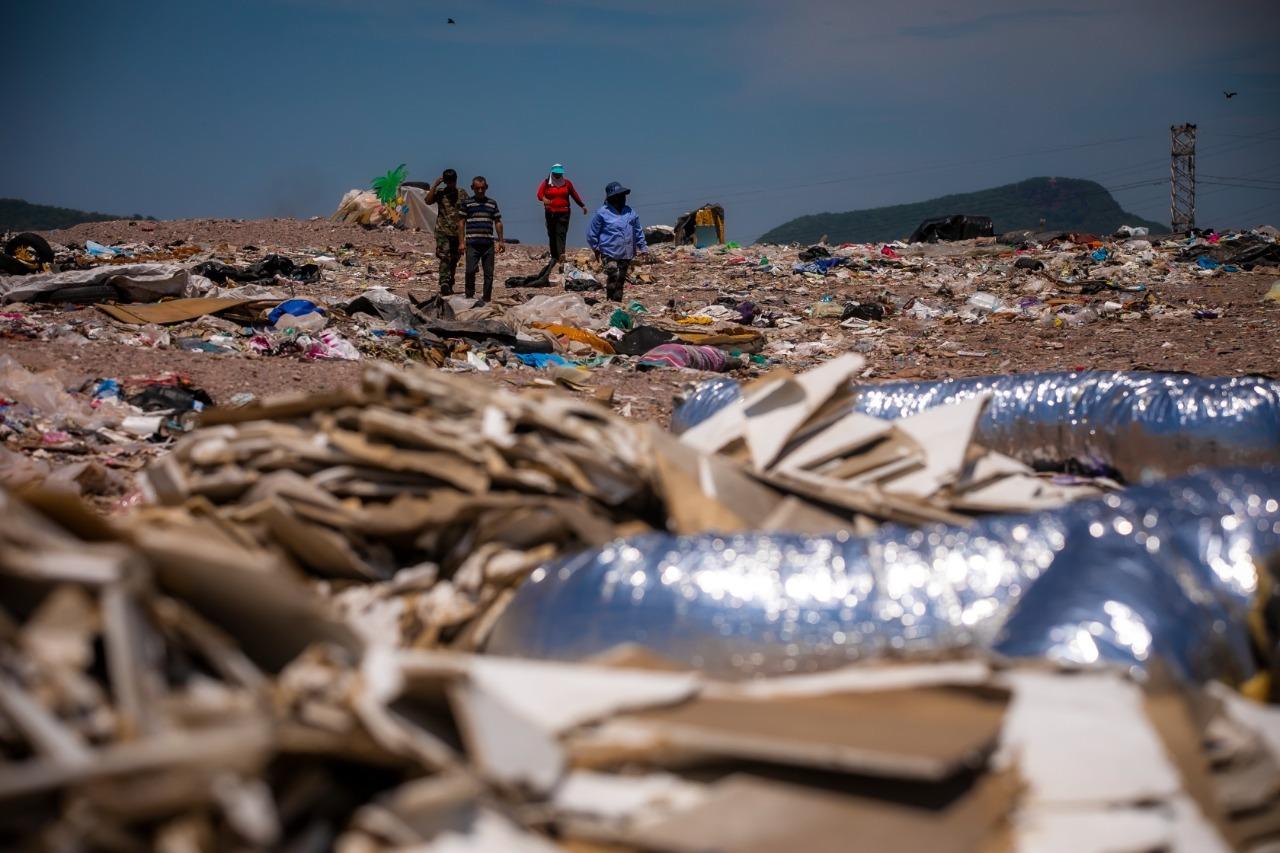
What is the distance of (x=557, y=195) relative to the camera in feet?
40.5

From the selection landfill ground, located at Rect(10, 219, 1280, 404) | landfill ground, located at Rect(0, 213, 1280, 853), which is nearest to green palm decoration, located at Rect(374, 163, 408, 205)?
landfill ground, located at Rect(10, 219, 1280, 404)

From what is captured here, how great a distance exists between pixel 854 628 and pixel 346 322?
7384mm

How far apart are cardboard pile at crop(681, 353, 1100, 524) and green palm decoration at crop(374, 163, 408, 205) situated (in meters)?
16.0

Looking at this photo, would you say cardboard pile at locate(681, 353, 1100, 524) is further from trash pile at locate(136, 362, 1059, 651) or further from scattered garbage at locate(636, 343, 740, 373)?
scattered garbage at locate(636, 343, 740, 373)

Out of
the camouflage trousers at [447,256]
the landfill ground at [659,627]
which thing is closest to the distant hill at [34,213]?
the camouflage trousers at [447,256]

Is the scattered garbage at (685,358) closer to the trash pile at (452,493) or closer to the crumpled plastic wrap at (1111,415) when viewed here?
the crumpled plastic wrap at (1111,415)

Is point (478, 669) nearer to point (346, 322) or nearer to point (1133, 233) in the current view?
point (346, 322)

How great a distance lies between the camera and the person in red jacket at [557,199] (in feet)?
40.0

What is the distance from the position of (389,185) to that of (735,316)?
9.50 m

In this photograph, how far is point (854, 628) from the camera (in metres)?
2.01

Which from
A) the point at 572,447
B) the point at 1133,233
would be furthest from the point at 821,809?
the point at 1133,233

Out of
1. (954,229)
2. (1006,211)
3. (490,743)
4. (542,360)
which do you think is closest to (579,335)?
(542,360)

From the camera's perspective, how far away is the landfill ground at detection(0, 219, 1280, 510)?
6.45 m

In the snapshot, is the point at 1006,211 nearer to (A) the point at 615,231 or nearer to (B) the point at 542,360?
(A) the point at 615,231
